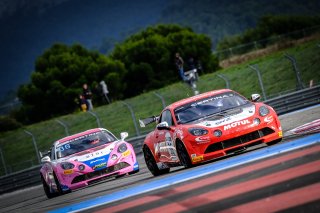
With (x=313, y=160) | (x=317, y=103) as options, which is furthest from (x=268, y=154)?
(x=317, y=103)

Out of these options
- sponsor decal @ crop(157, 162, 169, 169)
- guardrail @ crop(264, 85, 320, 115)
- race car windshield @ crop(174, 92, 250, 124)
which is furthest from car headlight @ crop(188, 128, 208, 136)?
guardrail @ crop(264, 85, 320, 115)

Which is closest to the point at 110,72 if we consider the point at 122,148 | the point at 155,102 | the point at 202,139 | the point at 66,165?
the point at 155,102

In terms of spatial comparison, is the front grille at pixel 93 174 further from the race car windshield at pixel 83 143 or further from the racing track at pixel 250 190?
the racing track at pixel 250 190

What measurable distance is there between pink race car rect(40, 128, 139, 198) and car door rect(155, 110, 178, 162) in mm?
1702

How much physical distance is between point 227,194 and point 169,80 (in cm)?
5276

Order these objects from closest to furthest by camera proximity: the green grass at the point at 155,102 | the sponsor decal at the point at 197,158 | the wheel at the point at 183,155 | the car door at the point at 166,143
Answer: the sponsor decal at the point at 197,158 < the wheel at the point at 183,155 < the car door at the point at 166,143 < the green grass at the point at 155,102

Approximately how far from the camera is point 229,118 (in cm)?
1224

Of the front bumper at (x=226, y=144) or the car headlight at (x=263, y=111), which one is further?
the car headlight at (x=263, y=111)

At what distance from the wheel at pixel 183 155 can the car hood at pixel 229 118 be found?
0.51 metres

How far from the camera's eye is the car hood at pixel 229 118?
40.0 feet

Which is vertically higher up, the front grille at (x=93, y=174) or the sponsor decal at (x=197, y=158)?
the front grille at (x=93, y=174)

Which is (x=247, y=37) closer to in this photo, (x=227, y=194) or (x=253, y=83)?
(x=253, y=83)

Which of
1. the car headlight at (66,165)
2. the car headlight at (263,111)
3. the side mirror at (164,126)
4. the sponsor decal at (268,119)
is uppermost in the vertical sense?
the side mirror at (164,126)

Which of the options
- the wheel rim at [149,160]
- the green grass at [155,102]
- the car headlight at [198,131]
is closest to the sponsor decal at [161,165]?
the wheel rim at [149,160]
